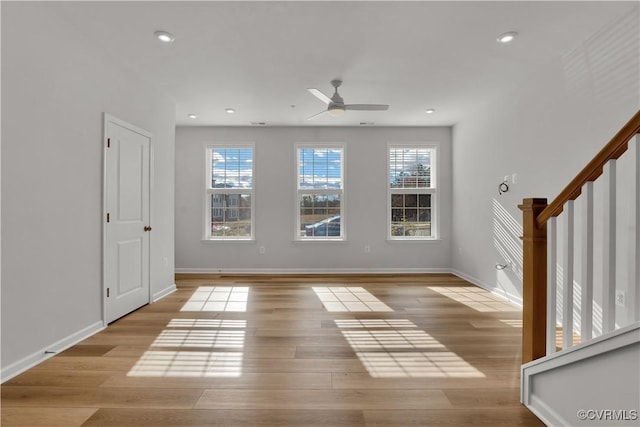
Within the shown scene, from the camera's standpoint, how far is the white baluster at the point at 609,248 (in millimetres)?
1303

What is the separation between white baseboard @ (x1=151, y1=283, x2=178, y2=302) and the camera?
4.00 m

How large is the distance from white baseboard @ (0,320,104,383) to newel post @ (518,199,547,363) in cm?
325

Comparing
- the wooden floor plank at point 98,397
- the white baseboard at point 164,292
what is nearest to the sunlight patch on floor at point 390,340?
the wooden floor plank at point 98,397

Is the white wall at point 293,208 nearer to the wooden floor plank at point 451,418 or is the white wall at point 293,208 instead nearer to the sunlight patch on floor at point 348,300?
the sunlight patch on floor at point 348,300

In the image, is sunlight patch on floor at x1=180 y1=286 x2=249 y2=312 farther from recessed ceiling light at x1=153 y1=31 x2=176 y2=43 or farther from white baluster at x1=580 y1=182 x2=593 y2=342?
white baluster at x1=580 y1=182 x2=593 y2=342

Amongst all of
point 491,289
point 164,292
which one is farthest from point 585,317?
point 164,292

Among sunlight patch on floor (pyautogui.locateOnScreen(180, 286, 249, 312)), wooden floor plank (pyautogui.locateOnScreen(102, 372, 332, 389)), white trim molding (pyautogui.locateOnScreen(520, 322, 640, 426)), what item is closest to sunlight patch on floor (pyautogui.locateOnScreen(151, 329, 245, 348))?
wooden floor plank (pyautogui.locateOnScreen(102, 372, 332, 389))

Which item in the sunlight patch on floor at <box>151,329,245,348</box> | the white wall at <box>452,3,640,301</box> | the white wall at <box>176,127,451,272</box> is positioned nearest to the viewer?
the white wall at <box>452,3,640,301</box>

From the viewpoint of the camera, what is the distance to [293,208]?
5738 mm

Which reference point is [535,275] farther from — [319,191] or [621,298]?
[319,191]

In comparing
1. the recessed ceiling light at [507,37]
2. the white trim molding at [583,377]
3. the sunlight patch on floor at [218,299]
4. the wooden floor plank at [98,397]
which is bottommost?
the wooden floor plank at [98,397]

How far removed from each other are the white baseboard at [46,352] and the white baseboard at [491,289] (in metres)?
4.42

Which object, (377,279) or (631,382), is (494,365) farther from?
(377,279)

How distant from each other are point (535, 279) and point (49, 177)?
3.39 m
